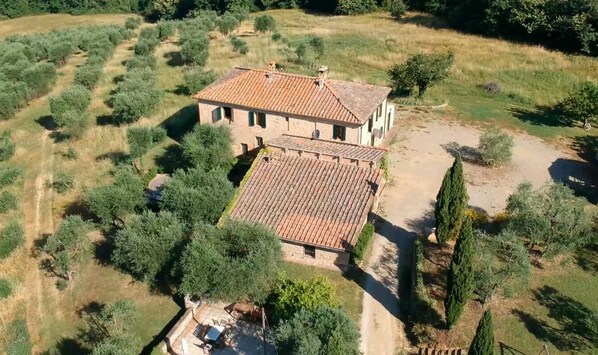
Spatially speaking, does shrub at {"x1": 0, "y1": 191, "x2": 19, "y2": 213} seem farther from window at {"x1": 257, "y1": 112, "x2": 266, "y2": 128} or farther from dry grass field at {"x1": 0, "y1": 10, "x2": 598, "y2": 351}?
window at {"x1": 257, "y1": 112, "x2": 266, "y2": 128}

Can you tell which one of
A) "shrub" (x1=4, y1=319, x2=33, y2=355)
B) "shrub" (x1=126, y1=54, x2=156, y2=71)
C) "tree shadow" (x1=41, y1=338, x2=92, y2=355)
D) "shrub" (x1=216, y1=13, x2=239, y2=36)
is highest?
"shrub" (x1=216, y1=13, x2=239, y2=36)

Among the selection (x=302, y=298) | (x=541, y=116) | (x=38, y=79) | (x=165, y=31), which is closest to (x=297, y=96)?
(x=302, y=298)

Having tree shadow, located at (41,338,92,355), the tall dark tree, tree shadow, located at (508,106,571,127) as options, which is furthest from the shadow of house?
tree shadow, located at (41,338,92,355)

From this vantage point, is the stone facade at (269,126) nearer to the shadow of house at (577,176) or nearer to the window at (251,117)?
the window at (251,117)

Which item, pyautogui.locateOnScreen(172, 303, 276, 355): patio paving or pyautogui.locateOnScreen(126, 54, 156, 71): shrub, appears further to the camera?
pyautogui.locateOnScreen(126, 54, 156, 71): shrub

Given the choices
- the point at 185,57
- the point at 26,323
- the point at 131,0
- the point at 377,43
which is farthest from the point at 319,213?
the point at 131,0
